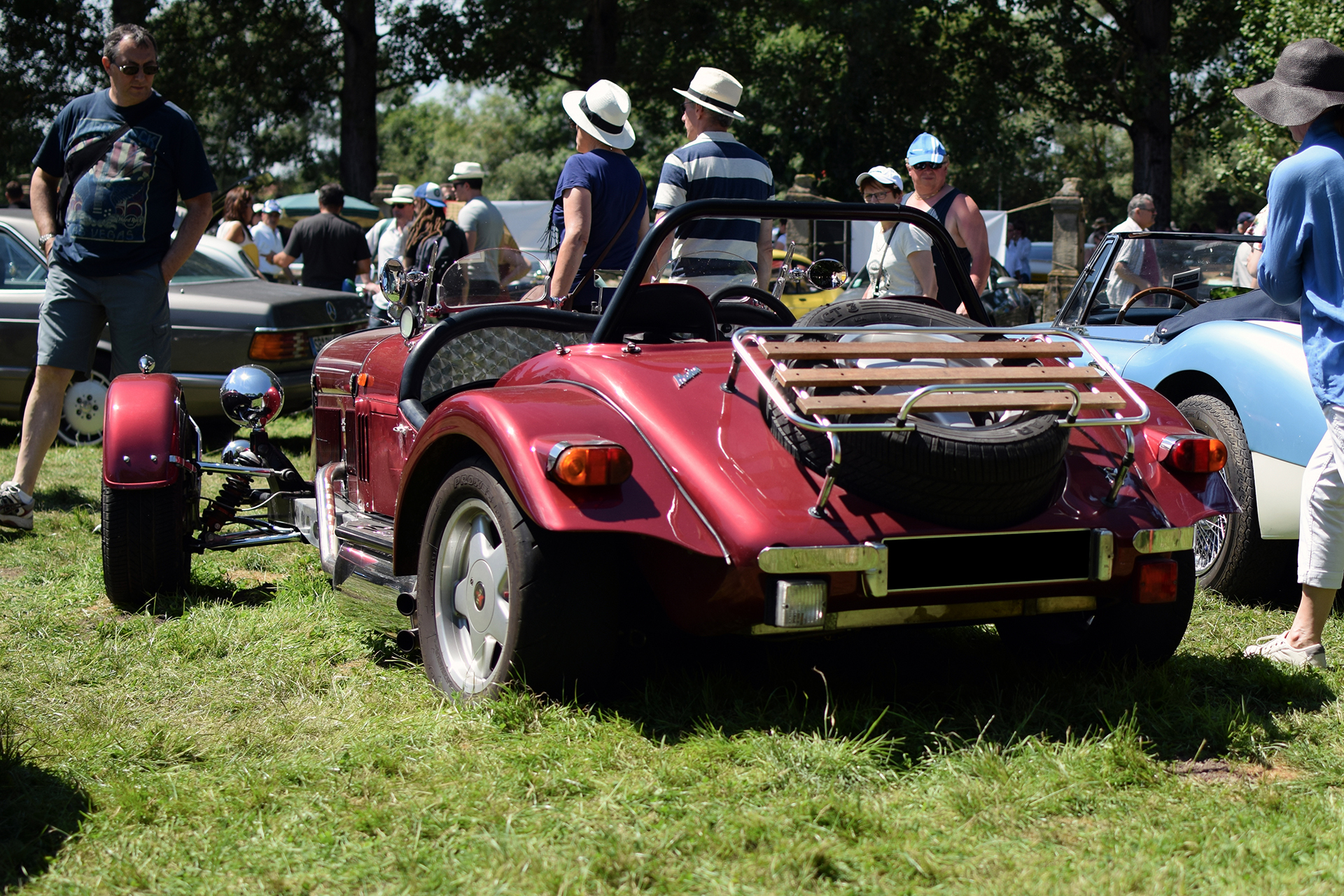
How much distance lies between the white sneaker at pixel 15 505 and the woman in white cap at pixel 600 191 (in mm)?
2557

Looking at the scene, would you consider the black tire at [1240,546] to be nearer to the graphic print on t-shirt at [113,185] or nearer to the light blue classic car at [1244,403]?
the light blue classic car at [1244,403]

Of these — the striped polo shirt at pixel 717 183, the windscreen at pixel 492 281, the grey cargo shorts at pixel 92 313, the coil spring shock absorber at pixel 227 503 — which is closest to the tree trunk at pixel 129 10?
the grey cargo shorts at pixel 92 313

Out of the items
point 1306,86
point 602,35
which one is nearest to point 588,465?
point 1306,86

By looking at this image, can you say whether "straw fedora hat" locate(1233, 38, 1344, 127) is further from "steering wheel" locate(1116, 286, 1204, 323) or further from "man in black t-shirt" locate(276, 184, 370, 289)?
"man in black t-shirt" locate(276, 184, 370, 289)

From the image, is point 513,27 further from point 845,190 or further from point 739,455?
point 739,455

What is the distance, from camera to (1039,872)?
2299 millimetres

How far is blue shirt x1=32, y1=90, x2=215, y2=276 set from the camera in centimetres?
527

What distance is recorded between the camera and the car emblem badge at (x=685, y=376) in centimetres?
312

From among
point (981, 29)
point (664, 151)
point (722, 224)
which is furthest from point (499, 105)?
point (722, 224)

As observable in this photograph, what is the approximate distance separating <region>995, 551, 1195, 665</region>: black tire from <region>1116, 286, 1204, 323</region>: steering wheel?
2.83 meters

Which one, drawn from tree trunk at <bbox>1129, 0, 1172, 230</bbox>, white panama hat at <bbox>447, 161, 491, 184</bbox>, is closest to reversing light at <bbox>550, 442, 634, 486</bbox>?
white panama hat at <bbox>447, 161, 491, 184</bbox>

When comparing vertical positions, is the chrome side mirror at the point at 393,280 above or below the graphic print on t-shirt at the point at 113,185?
below

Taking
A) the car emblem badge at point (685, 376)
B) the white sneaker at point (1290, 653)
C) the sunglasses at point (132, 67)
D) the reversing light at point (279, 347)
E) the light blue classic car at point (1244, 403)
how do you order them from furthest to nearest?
the reversing light at point (279, 347), the sunglasses at point (132, 67), the light blue classic car at point (1244, 403), the white sneaker at point (1290, 653), the car emblem badge at point (685, 376)

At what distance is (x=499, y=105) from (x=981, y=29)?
62.0 metres
